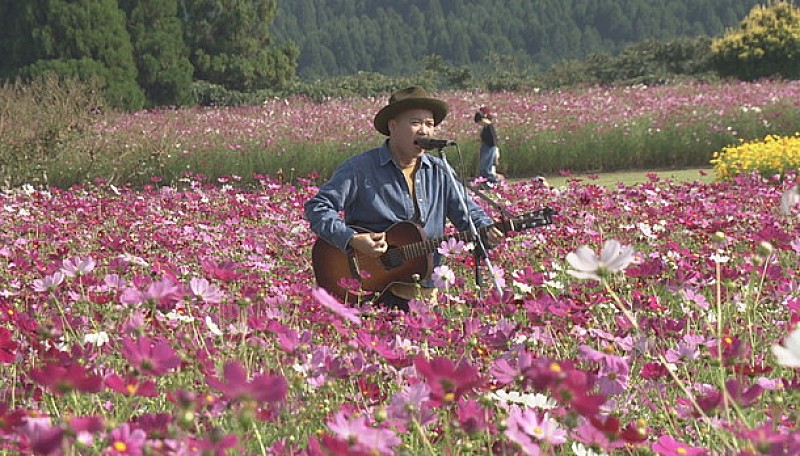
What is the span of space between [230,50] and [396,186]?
27.1 meters

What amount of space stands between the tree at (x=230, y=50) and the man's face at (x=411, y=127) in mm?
25703

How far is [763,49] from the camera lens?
27.2 meters

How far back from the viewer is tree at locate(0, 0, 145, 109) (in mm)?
23203

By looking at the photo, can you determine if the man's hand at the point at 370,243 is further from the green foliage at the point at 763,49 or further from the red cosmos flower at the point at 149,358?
the green foliage at the point at 763,49

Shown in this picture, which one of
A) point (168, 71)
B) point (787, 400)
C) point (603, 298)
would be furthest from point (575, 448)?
point (168, 71)

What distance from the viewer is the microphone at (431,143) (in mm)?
3362

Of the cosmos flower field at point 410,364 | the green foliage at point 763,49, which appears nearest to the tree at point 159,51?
the green foliage at point 763,49

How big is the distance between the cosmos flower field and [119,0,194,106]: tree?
21.6 meters

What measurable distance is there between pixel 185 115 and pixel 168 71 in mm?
7939

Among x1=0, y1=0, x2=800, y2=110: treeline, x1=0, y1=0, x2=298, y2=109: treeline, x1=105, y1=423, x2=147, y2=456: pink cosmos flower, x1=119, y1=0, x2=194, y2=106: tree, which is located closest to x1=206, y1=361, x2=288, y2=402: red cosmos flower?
x1=105, y1=423, x2=147, y2=456: pink cosmos flower

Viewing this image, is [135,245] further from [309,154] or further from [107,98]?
[107,98]

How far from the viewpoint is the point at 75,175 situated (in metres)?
11.3

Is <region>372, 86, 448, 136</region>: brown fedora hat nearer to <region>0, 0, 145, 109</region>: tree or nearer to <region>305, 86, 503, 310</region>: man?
<region>305, 86, 503, 310</region>: man

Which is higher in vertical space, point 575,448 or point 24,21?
point 575,448
